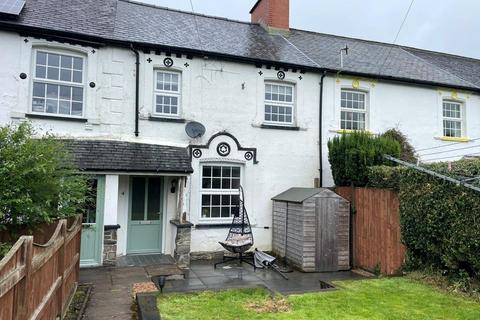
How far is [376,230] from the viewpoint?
32.0 feet

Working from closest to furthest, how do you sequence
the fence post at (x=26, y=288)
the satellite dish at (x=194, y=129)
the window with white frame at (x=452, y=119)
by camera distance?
the fence post at (x=26, y=288)
the satellite dish at (x=194, y=129)
the window with white frame at (x=452, y=119)

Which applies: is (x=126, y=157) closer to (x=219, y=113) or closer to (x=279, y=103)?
(x=219, y=113)

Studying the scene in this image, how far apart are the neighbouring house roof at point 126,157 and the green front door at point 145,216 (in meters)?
1.02

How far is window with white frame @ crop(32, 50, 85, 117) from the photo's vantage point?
10148 millimetres

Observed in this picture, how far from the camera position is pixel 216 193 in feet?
38.2

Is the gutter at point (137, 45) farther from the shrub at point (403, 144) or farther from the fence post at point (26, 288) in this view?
the fence post at point (26, 288)

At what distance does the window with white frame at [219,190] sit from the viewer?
11555 mm

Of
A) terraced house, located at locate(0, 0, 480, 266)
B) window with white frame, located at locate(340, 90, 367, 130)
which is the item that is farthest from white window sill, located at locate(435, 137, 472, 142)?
window with white frame, located at locate(340, 90, 367, 130)

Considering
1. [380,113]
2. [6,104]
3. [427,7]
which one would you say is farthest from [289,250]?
[6,104]

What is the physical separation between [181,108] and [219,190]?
2719mm

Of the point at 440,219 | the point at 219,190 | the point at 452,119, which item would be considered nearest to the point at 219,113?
the point at 219,190

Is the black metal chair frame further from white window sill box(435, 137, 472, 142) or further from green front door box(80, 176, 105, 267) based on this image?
white window sill box(435, 137, 472, 142)

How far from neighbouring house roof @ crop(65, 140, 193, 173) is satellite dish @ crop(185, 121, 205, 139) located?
66 cm

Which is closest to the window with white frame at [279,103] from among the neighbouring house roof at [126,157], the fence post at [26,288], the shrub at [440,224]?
the neighbouring house roof at [126,157]
